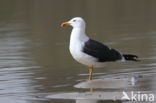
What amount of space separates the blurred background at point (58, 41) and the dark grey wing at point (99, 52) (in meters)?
0.50

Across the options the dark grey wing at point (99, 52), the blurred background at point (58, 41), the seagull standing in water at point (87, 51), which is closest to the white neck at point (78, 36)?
the seagull standing in water at point (87, 51)

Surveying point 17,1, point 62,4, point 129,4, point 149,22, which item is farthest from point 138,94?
point 17,1

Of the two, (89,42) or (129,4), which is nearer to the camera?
(89,42)

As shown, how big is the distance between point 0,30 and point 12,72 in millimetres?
9946

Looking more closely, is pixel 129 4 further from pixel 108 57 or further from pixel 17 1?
pixel 108 57

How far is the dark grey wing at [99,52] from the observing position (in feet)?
35.0

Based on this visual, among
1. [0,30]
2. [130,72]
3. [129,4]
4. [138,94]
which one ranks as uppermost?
[129,4]

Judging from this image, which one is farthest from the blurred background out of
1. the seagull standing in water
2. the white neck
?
the white neck

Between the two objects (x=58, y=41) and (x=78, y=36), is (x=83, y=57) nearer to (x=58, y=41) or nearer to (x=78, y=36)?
(x=78, y=36)

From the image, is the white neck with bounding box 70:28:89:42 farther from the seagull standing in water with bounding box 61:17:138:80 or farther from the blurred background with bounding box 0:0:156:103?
the blurred background with bounding box 0:0:156:103

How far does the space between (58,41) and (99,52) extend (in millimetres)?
6923

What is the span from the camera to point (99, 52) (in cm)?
1076

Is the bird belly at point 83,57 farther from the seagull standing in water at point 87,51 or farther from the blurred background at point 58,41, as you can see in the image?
the blurred background at point 58,41

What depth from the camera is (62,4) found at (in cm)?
3064
